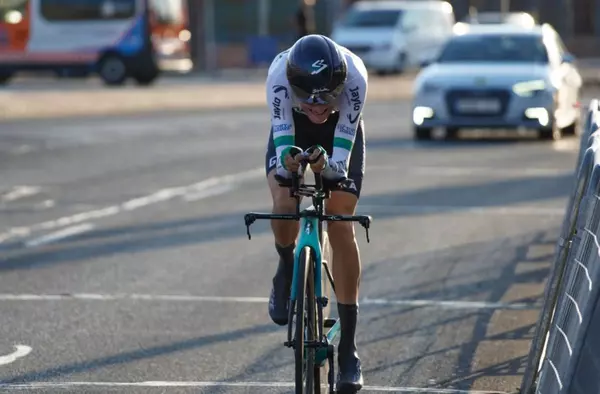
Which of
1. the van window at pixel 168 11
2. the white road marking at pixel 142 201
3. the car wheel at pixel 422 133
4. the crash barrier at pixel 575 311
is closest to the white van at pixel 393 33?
the van window at pixel 168 11

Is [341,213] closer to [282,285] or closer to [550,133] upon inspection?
[282,285]

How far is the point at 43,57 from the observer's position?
42531 mm

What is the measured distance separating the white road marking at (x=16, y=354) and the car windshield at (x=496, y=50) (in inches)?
650

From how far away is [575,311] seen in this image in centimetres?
579

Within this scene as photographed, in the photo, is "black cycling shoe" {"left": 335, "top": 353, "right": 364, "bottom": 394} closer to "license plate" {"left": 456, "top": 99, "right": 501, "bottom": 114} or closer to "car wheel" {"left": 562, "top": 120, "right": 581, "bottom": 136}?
"license plate" {"left": 456, "top": 99, "right": 501, "bottom": 114}

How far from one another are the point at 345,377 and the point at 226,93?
2980 cm

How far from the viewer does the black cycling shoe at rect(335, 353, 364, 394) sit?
646 centimetres

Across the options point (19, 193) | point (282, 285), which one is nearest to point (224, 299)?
point (282, 285)

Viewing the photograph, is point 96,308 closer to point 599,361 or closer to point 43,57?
point 599,361

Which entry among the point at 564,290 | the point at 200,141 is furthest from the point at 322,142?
the point at 200,141

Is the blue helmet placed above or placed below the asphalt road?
above

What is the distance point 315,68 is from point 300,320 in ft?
2.90

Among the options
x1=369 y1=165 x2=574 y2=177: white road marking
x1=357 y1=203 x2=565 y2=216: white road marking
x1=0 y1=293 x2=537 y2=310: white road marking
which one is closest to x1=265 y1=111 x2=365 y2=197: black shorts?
x1=0 y1=293 x2=537 y2=310: white road marking

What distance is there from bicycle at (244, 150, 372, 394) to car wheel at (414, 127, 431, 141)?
1774 cm
